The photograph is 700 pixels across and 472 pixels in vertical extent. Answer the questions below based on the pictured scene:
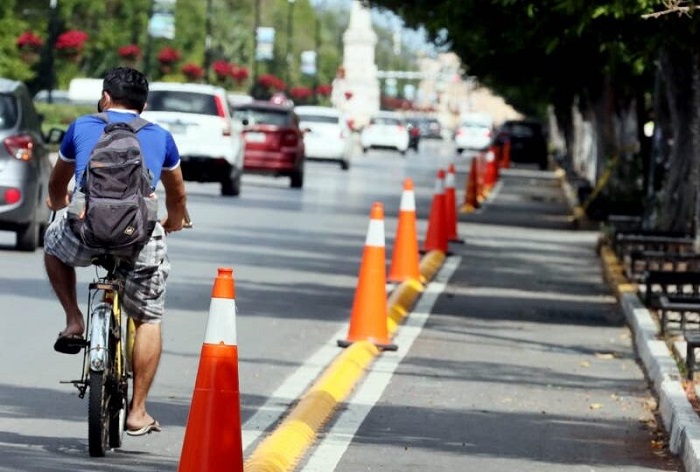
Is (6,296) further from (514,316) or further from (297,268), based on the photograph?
(297,268)

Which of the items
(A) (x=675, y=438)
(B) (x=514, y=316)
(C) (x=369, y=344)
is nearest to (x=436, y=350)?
(C) (x=369, y=344)

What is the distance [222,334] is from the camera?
772 cm

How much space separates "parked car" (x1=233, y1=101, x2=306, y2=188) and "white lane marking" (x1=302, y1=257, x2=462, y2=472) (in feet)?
73.4

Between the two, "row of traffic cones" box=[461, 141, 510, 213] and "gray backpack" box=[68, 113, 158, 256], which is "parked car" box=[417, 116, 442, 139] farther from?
"gray backpack" box=[68, 113, 158, 256]

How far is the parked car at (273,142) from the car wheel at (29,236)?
20.2m

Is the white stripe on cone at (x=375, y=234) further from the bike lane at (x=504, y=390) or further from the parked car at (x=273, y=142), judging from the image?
the parked car at (x=273, y=142)

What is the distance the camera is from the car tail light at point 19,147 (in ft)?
66.2

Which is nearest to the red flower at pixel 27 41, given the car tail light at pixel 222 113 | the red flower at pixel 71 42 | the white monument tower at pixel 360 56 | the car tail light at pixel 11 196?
the red flower at pixel 71 42

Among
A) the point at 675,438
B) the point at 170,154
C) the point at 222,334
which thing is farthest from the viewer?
the point at 675,438

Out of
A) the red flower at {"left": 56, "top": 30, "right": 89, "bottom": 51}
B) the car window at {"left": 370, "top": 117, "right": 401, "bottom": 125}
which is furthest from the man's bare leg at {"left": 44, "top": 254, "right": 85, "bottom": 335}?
the car window at {"left": 370, "top": 117, "right": 401, "bottom": 125}

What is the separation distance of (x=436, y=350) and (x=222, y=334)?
6.97m

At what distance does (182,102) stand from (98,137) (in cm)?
2610

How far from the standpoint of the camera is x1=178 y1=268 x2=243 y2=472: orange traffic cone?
24.4ft

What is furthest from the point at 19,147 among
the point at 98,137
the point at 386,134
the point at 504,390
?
the point at 386,134
